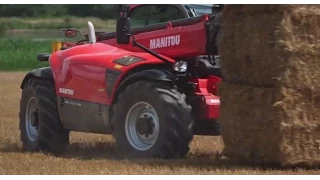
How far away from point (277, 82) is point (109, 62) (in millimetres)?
2772

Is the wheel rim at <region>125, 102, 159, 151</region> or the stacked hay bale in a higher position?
the stacked hay bale

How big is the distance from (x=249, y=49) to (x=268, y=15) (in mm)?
422

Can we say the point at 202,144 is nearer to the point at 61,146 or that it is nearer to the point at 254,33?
the point at 61,146

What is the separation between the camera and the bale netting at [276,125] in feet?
29.2

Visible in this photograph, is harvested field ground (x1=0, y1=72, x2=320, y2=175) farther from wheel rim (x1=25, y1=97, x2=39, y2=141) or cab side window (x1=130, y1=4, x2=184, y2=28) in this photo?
cab side window (x1=130, y1=4, x2=184, y2=28)

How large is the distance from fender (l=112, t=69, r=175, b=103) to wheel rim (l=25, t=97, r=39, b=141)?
2212 mm

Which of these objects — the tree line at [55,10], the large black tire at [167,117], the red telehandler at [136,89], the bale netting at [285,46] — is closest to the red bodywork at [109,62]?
the red telehandler at [136,89]

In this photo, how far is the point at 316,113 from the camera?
9000 mm

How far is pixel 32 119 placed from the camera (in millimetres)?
12469

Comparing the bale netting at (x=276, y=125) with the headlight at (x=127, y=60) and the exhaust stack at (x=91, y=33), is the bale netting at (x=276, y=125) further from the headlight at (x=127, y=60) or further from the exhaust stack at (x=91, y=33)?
the exhaust stack at (x=91, y=33)

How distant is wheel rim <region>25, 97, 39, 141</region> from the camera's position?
12390 millimetres

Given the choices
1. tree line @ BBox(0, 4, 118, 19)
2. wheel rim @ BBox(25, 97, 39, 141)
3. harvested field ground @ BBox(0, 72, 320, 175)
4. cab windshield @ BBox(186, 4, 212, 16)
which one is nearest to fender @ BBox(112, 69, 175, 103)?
harvested field ground @ BBox(0, 72, 320, 175)
